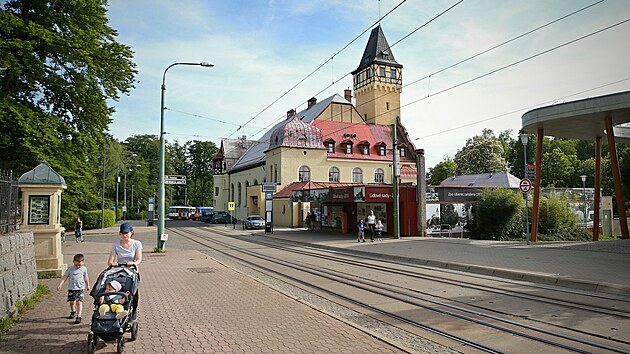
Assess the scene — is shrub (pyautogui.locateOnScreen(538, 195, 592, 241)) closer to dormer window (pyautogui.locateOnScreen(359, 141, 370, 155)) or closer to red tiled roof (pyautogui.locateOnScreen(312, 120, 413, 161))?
red tiled roof (pyautogui.locateOnScreen(312, 120, 413, 161))

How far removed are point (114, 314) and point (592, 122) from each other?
75.0 ft

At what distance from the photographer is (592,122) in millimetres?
21656

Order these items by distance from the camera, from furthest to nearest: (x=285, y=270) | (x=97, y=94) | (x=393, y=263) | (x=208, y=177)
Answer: (x=208, y=177) < (x=97, y=94) < (x=393, y=263) < (x=285, y=270)

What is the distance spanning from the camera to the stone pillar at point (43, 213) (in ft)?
40.5

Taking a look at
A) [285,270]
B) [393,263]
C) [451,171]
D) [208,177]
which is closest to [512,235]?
[393,263]

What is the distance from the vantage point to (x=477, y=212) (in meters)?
31.6

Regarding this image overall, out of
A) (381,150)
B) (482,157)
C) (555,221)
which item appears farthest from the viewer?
(482,157)

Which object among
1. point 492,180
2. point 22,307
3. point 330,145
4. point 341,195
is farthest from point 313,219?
point 22,307

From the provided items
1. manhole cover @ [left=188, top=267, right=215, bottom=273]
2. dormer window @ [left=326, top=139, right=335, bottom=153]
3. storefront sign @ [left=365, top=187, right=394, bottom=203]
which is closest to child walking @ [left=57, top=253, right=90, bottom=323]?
manhole cover @ [left=188, top=267, right=215, bottom=273]

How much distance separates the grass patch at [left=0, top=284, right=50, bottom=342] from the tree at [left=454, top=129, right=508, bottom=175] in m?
65.4

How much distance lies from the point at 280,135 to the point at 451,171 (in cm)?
4095

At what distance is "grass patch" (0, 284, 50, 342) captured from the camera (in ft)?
22.5

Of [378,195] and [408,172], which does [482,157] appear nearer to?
[408,172]

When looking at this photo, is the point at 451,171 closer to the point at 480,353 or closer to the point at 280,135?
the point at 280,135
